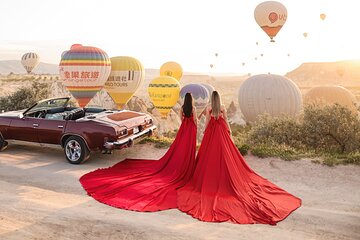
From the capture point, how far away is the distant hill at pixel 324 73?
125125 mm

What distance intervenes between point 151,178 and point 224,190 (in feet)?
6.39

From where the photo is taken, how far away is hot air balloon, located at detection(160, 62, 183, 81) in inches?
1875

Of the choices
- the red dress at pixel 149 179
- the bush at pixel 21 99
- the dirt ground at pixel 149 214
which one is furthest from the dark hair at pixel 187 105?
the bush at pixel 21 99

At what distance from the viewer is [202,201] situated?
7.09 metres

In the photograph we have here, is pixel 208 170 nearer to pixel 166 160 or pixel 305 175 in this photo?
pixel 166 160

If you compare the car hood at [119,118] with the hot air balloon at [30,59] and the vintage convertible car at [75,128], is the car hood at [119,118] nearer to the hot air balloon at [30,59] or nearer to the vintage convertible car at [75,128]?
the vintage convertible car at [75,128]

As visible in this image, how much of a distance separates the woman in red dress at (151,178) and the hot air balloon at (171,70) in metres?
38.5

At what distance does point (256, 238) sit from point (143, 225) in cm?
187

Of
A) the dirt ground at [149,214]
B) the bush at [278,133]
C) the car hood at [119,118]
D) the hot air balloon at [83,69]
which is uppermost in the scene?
the hot air balloon at [83,69]

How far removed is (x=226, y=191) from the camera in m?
7.43

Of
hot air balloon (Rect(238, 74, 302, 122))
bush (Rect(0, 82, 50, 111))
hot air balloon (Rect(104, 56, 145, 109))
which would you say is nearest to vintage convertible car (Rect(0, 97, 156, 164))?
hot air balloon (Rect(104, 56, 145, 109))

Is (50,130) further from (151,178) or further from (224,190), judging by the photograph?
(224,190)

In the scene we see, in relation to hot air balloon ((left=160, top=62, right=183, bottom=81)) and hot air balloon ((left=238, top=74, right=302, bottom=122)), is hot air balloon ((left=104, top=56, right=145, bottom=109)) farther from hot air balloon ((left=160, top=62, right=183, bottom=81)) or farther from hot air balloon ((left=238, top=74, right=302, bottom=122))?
hot air balloon ((left=160, top=62, right=183, bottom=81))

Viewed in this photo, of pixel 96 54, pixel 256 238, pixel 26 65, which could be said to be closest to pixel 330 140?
pixel 256 238
